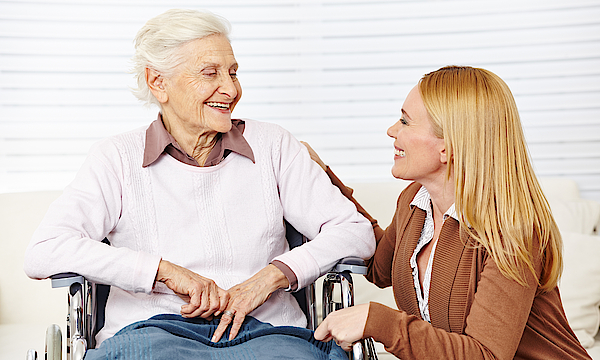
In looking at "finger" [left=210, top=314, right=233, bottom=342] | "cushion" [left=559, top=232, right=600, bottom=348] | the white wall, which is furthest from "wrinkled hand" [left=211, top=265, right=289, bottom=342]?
the white wall

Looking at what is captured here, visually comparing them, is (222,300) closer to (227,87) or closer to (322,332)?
(322,332)

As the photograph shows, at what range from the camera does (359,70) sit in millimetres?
3025

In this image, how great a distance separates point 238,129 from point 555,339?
109 cm

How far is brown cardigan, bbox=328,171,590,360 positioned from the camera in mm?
1334

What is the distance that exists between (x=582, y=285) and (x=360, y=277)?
3.02 feet

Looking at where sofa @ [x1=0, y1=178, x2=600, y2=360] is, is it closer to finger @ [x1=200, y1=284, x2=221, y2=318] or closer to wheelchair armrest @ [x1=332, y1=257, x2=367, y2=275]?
wheelchair armrest @ [x1=332, y1=257, x2=367, y2=275]

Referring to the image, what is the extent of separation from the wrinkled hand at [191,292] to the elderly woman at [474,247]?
0.31 m

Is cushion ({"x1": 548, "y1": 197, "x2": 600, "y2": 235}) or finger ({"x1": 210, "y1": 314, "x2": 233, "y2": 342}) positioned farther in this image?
cushion ({"x1": 548, "y1": 197, "x2": 600, "y2": 235})

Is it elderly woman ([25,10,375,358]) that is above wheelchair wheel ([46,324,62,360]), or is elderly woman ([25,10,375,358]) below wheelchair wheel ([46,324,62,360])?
above

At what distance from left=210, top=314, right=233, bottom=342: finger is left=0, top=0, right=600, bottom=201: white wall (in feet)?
5.25

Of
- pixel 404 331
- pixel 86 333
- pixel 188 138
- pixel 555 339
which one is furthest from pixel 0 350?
pixel 555 339

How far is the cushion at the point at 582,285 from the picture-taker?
2332 mm

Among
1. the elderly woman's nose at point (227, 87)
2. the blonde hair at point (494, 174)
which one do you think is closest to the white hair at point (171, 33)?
the elderly woman's nose at point (227, 87)

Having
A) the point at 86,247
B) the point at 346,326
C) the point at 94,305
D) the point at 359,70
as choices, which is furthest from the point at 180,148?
the point at 359,70
